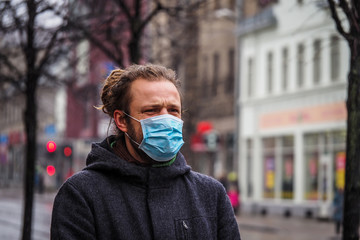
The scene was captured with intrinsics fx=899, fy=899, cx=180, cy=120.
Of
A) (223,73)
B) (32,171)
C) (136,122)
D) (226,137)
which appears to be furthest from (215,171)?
(136,122)

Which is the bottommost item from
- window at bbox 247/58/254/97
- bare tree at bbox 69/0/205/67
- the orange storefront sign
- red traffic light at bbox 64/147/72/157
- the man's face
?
red traffic light at bbox 64/147/72/157

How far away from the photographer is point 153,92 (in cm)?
381

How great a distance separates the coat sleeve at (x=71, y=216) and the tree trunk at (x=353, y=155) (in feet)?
15.6

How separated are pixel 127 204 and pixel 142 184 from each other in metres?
Result: 0.11

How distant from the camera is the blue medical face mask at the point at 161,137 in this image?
377cm

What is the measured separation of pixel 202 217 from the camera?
3814 mm

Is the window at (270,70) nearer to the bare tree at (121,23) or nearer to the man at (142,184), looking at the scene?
the bare tree at (121,23)

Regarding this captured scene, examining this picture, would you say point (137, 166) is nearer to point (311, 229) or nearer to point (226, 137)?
point (311, 229)

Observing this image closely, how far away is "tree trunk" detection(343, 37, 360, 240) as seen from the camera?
8.02m

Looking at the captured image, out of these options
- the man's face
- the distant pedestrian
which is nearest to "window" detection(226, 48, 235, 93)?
the distant pedestrian

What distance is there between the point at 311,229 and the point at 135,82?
82.7 feet

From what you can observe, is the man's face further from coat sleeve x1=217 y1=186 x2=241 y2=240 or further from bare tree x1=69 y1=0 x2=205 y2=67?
bare tree x1=69 y1=0 x2=205 y2=67

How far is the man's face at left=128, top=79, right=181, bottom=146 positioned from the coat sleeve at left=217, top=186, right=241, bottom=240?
0.44m

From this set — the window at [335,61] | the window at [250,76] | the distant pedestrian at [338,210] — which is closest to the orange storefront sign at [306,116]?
the window at [335,61]
